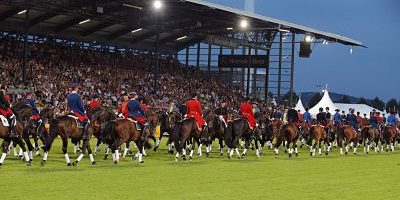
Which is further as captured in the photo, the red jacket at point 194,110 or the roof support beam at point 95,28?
the roof support beam at point 95,28

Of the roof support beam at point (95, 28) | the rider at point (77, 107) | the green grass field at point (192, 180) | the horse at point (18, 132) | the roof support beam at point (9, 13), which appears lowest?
the green grass field at point (192, 180)

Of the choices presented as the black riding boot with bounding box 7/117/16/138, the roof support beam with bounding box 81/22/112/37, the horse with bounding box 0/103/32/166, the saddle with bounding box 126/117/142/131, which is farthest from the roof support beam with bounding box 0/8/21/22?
the black riding boot with bounding box 7/117/16/138

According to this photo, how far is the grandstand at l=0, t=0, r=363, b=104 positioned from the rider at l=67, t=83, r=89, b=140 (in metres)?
23.7

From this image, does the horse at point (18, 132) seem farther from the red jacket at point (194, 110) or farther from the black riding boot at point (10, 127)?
the red jacket at point (194, 110)

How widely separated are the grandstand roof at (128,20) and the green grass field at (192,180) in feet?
77.0

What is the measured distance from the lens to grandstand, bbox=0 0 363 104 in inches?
1863

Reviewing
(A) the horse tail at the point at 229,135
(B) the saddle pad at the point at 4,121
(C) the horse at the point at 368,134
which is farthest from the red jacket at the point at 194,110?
(C) the horse at the point at 368,134

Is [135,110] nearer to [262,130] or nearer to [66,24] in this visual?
[262,130]

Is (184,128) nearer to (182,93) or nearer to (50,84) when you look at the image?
(50,84)

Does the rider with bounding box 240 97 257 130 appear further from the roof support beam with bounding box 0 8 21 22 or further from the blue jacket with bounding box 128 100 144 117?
the roof support beam with bounding box 0 8 21 22

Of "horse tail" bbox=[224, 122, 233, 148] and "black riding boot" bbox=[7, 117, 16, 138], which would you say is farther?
"horse tail" bbox=[224, 122, 233, 148]

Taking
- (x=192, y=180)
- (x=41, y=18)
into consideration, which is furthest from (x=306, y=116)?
(x=41, y=18)

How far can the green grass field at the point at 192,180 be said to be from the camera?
14.5 metres

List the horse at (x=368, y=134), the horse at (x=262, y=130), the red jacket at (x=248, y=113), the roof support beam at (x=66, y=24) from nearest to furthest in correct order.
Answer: the red jacket at (x=248, y=113)
the horse at (x=262, y=130)
the horse at (x=368, y=134)
the roof support beam at (x=66, y=24)
